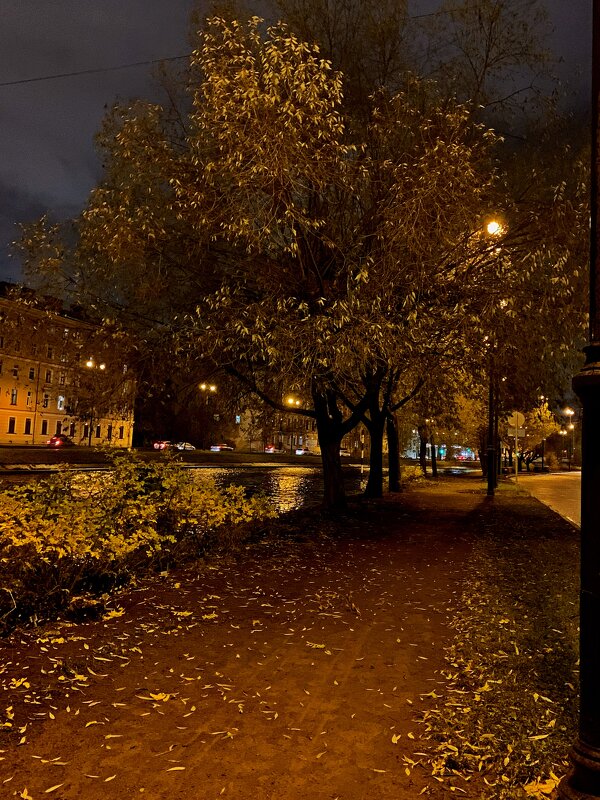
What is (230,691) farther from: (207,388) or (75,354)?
(207,388)

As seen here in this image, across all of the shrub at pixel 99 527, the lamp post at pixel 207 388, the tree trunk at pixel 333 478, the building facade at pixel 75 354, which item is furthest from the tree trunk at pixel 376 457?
the shrub at pixel 99 527

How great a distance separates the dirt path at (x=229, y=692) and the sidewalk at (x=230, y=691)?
1 centimetres

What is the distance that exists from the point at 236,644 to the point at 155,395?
9470 millimetres

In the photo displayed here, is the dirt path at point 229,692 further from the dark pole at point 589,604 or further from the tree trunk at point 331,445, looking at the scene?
the tree trunk at point 331,445

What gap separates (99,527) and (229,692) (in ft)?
10.7

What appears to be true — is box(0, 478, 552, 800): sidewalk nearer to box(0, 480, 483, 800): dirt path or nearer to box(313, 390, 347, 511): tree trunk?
box(0, 480, 483, 800): dirt path

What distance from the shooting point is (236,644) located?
5746 mm

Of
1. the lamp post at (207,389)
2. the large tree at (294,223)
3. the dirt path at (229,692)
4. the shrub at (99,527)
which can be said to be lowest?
the dirt path at (229,692)

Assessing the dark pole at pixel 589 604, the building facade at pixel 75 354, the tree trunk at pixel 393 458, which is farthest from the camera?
the tree trunk at pixel 393 458

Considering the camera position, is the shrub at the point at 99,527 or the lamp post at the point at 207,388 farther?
the lamp post at the point at 207,388

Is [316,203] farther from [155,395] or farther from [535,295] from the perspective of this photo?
[155,395]

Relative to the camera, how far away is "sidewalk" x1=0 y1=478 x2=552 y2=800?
3.49 m

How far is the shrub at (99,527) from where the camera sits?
6191 millimetres

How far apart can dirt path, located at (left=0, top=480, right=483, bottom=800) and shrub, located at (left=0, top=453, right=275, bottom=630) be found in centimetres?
39
